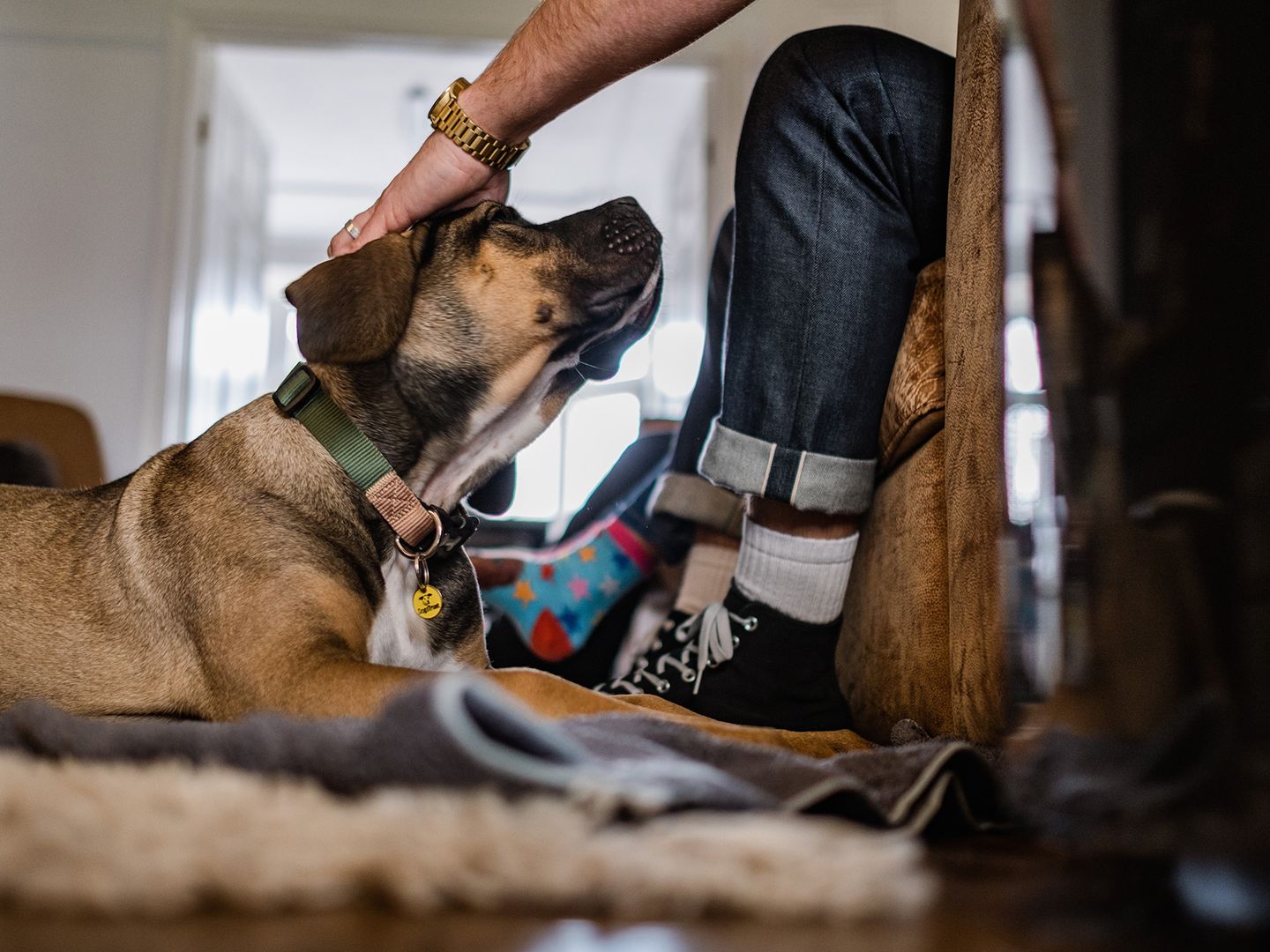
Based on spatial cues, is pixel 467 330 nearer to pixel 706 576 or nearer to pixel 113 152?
pixel 706 576

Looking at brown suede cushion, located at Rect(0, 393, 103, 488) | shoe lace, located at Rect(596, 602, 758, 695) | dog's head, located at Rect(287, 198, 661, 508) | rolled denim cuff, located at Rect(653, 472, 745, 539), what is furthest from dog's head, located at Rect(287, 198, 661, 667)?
brown suede cushion, located at Rect(0, 393, 103, 488)

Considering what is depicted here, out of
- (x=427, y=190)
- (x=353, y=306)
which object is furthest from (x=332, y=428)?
(x=427, y=190)

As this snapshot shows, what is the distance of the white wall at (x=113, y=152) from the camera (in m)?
5.12

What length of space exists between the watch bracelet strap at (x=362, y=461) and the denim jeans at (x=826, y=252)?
0.41 metres

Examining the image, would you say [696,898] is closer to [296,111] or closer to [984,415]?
[984,415]

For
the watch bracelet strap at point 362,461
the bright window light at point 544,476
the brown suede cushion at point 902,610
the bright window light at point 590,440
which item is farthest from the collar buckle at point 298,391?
the bright window light at point 544,476

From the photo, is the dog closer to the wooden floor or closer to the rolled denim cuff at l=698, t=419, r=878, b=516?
the rolled denim cuff at l=698, t=419, r=878, b=516

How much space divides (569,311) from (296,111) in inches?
268

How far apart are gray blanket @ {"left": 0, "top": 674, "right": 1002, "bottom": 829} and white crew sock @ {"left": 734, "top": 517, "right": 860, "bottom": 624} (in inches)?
18.9

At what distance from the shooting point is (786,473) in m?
1.40

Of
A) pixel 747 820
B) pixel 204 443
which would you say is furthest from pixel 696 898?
pixel 204 443

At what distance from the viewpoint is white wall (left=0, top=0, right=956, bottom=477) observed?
5121 millimetres

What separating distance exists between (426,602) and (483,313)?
0.42m

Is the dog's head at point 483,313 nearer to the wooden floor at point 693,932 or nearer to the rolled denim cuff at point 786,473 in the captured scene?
the rolled denim cuff at point 786,473
